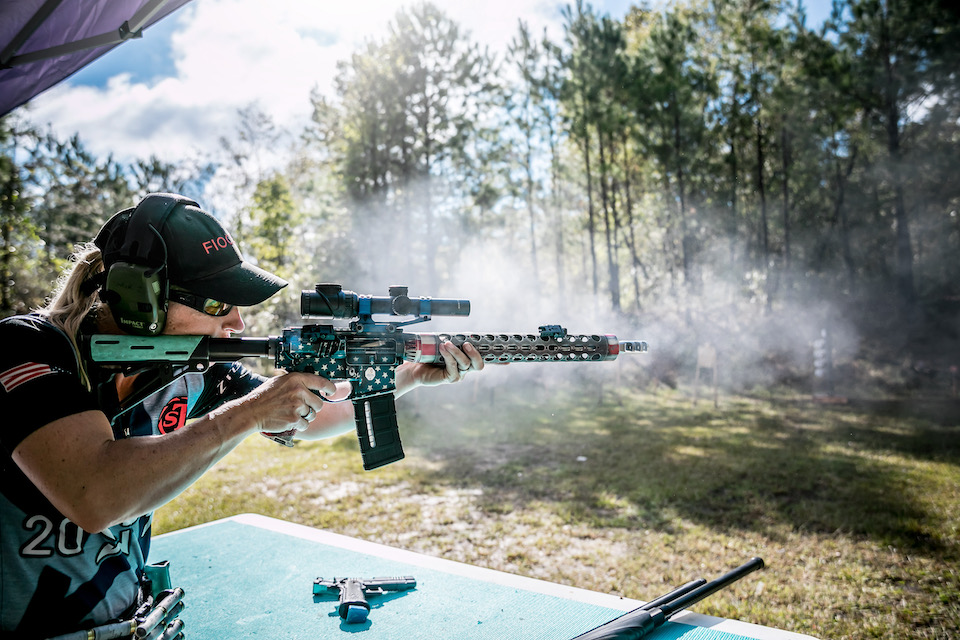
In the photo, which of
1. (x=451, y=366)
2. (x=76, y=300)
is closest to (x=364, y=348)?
(x=451, y=366)

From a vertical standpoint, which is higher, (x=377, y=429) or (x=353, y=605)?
(x=377, y=429)

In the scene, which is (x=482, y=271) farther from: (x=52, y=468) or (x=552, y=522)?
(x=52, y=468)

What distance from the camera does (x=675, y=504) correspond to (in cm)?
650

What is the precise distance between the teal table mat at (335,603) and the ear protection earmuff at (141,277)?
1571 mm

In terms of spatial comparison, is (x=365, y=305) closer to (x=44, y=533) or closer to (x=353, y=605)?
(x=44, y=533)

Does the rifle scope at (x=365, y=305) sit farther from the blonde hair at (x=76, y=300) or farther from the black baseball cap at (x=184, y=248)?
the blonde hair at (x=76, y=300)

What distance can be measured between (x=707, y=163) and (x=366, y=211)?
12.7 m

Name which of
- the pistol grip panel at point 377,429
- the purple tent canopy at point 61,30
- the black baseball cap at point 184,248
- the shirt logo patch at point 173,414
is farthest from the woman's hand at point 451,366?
the purple tent canopy at point 61,30

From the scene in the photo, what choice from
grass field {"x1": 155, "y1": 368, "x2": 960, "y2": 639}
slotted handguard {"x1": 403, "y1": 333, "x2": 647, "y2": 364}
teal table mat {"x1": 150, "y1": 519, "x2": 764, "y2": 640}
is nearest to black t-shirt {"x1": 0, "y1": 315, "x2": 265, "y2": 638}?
teal table mat {"x1": 150, "y1": 519, "x2": 764, "y2": 640}

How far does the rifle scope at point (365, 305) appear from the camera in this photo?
220cm

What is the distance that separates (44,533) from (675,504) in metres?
6.28

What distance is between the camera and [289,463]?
8906 mm

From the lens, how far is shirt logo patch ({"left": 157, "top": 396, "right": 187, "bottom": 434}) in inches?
86.7

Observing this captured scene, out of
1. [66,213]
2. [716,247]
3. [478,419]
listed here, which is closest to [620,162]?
[716,247]
